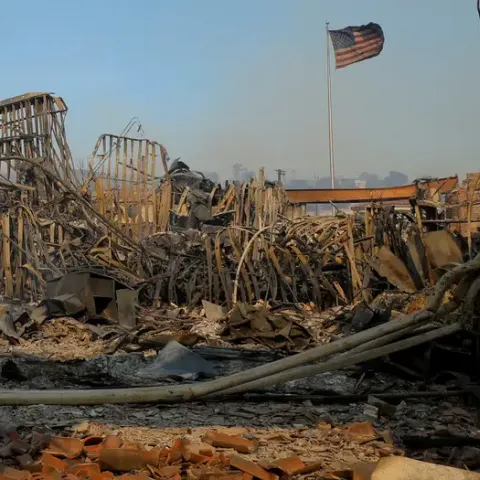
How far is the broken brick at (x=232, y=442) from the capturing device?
4293mm

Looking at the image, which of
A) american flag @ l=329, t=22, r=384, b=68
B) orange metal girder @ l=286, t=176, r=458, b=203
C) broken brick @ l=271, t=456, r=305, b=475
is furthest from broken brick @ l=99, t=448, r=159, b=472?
american flag @ l=329, t=22, r=384, b=68

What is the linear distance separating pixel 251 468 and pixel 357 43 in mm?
29699

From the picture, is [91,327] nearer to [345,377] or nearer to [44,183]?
[345,377]

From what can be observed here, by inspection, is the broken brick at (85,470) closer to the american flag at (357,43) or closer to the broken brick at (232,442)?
the broken brick at (232,442)

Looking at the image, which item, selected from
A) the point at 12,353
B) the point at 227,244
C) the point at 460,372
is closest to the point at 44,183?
the point at 227,244

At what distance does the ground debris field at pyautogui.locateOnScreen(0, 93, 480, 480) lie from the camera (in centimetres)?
409

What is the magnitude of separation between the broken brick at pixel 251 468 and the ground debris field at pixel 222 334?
10 mm

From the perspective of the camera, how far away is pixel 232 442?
4.33 m

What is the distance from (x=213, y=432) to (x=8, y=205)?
966 centimetres

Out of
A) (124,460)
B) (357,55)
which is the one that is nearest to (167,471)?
(124,460)

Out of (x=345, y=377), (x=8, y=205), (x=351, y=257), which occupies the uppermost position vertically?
(x=8, y=205)

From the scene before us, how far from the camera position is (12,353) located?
25.7ft

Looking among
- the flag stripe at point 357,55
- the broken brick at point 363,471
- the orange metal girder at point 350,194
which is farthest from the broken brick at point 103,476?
the flag stripe at point 357,55

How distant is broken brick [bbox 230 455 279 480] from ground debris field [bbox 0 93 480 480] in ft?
0.03
